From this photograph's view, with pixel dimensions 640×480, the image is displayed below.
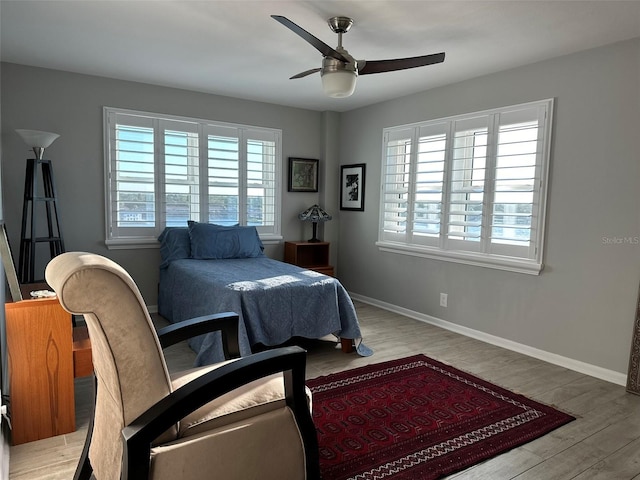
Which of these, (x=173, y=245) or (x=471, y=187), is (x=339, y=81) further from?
(x=173, y=245)

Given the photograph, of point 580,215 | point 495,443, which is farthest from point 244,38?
point 495,443

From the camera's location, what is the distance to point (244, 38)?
3.05m

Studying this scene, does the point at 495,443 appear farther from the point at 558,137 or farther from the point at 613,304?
the point at 558,137

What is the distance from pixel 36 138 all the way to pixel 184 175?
1.42m

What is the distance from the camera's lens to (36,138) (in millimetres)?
3465

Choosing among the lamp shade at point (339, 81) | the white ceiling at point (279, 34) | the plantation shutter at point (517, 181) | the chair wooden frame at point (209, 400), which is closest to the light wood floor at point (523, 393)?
the chair wooden frame at point (209, 400)

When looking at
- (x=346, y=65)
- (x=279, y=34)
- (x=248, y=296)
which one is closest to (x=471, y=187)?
(x=346, y=65)

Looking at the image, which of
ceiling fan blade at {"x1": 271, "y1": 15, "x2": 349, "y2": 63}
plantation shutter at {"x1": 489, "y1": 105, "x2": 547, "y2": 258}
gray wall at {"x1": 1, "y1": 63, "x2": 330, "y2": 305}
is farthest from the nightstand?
ceiling fan blade at {"x1": 271, "y1": 15, "x2": 349, "y2": 63}

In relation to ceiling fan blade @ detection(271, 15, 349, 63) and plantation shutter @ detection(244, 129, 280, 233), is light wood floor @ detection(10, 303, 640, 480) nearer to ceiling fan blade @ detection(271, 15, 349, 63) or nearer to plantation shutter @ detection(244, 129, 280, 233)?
plantation shutter @ detection(244, 129, 280, 233)

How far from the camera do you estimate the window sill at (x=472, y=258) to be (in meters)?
3.54

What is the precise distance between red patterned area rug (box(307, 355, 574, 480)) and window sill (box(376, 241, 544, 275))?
107 cm

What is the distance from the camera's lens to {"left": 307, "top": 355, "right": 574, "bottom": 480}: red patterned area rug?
208 cm

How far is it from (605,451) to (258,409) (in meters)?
1.83

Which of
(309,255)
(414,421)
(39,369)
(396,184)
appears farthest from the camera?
(309,255)
